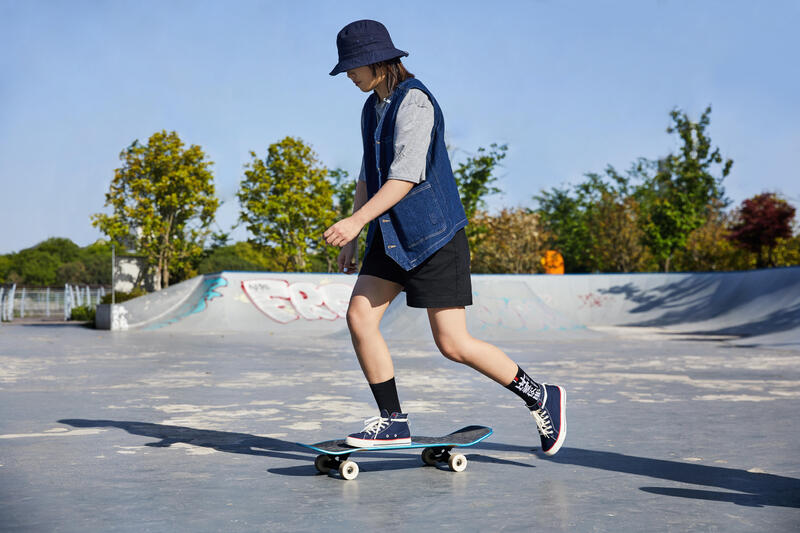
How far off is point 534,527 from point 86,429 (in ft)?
10.8

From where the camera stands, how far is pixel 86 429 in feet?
16.3

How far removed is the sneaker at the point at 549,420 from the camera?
3770 mm

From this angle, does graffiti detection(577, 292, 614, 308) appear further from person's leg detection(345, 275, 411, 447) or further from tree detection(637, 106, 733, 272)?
person's leg detection(345, 275, 411, 447)

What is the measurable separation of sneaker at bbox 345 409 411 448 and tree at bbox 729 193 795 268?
28762mm

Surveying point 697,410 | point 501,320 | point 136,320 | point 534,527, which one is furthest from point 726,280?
point 534,527

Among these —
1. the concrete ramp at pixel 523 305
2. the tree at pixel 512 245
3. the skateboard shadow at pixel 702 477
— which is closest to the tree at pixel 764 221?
the concrete ramp at pixel 523 305

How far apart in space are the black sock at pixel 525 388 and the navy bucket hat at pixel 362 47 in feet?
5.13

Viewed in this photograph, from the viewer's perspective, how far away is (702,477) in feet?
11.8

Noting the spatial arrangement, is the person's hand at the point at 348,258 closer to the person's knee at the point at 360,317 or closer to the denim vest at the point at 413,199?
the denim vest at the point at 413,199

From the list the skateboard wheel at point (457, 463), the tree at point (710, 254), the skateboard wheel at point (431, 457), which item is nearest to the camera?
the skateboard wheel at point (457, 463)

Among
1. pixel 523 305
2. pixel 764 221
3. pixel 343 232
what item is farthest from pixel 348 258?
pixel 764 221

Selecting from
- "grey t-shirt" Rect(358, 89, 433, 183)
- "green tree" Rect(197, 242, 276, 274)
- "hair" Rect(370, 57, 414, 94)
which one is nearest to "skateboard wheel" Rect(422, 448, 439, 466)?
"grey t-shirt" Rect(358, 89, 433, 183)

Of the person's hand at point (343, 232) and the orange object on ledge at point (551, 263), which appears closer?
the person's hand at point (343, 232)

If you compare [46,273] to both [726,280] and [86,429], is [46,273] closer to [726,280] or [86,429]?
[726,280]
